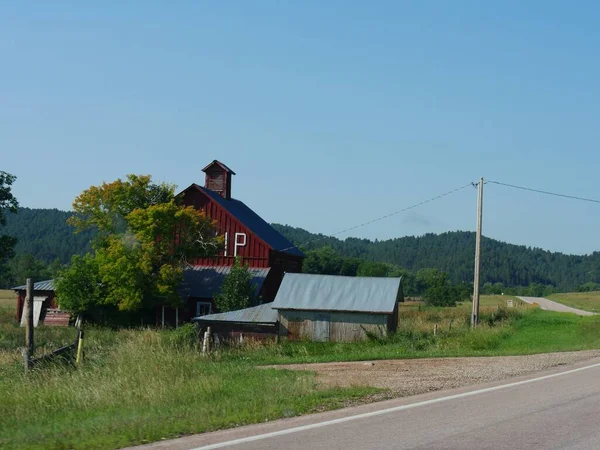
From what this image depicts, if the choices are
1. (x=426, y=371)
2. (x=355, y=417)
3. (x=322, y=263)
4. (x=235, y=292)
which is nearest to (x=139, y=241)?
(x=235, y=292)

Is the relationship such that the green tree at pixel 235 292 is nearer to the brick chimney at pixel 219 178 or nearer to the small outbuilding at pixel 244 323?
the small outbuilding at pixel 244 323

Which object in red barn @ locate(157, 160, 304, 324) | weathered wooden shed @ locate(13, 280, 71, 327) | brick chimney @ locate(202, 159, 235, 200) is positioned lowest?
weathered wooden shed @ locate(13, 280, 71, 327)

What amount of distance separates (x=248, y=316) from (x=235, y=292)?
9.67 meters

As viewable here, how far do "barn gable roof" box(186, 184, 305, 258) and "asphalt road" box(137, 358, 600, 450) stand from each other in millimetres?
44239

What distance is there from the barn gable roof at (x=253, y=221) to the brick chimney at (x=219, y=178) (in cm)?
87

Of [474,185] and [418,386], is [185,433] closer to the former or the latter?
[418,386]

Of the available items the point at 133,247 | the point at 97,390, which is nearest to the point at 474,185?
the point at 133,247

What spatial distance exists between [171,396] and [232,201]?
47.9m

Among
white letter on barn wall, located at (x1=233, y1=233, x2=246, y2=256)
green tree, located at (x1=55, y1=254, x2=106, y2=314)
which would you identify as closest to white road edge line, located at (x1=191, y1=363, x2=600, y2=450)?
green tree, located at (x1=55, y1=254, x2=106, y2=314)

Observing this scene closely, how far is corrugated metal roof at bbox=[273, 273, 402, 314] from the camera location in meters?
39.6

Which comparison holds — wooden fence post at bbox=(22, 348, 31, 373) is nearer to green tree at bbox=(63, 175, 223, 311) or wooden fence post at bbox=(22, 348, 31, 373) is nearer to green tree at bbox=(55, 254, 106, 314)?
green tree at bbox=(63, 175, 223, 311)

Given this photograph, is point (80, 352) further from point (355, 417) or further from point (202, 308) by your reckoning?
point (202, 308)

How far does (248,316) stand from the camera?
39.2 metres

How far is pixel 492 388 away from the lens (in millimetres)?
13914
